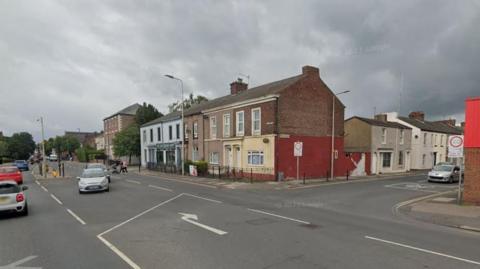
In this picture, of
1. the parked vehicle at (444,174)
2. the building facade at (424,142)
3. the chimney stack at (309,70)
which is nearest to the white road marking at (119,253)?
the chimney stack at (309,70)

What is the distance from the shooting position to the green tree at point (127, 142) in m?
49.6

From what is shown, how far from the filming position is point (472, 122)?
12.4m

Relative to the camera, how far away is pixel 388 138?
33.0 metres

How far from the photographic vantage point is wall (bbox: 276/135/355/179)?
872 inches

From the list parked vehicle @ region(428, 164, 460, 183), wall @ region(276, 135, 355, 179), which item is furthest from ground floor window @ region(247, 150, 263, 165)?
parked vehicle @ region(428, 164, 460, 183)

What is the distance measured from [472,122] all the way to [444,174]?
1197cm

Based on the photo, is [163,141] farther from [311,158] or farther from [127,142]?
[311,158]

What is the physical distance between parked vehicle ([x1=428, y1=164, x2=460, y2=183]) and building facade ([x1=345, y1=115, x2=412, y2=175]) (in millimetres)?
6982

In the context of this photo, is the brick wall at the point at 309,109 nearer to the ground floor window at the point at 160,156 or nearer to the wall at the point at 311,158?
the wall at the point at 311,158

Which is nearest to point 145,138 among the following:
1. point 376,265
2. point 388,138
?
point 388,138

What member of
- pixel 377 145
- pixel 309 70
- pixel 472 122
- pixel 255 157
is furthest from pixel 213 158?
pixel 472 122

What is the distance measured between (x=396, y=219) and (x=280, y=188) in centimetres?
882

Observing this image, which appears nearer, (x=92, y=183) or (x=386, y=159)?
(x=92, y=183)

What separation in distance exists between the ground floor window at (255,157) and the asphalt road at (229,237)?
10452 mm
